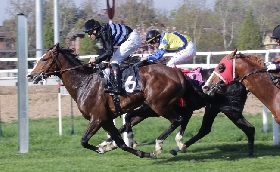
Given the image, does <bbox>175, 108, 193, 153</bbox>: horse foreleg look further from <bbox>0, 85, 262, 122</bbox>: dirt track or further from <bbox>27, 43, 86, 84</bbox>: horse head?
<bbox>0, 85, 262, 122</bbox>: dirt track

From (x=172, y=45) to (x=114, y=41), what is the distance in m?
1.09

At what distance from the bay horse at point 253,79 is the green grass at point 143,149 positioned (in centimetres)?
91

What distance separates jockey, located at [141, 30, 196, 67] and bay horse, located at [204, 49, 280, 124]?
117 cm

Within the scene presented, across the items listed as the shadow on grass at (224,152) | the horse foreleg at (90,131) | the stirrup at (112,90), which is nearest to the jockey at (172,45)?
the stirrup at (112,90)

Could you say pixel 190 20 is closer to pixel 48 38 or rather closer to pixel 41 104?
pixel 48 38

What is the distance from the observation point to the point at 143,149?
33.4 feet

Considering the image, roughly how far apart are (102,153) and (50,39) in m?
21.3

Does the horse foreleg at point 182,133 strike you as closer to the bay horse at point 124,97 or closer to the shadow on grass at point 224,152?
the shadow on grass at point 224,152

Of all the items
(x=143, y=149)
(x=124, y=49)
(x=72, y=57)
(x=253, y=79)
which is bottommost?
(x=143, y=149)

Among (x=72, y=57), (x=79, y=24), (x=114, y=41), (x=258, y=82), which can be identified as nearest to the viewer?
(x=258, y=82)

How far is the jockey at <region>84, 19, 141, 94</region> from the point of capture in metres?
8.95

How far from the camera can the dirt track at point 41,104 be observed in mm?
15781

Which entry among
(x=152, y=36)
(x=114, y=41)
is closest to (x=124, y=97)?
(x=114, y=41)

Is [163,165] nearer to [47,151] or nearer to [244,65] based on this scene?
[244,65]
